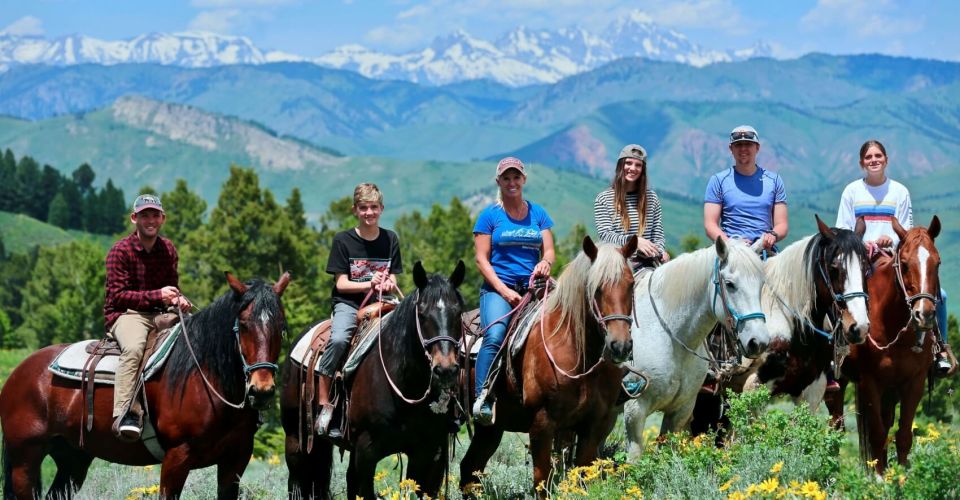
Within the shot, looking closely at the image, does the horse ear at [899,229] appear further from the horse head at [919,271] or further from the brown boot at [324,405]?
the brown boot at [324,405]

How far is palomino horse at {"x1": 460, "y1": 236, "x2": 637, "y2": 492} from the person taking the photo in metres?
8.15

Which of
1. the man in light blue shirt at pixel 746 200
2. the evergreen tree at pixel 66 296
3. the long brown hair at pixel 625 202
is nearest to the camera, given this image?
the long brown hair at pixel 625 202

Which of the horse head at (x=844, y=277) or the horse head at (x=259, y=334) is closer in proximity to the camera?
the horse head at (x=259, y=334)

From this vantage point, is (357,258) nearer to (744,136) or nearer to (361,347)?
(361,347)

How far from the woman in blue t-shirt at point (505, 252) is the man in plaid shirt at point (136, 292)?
2943mm

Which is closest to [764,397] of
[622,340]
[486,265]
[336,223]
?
[622,340]

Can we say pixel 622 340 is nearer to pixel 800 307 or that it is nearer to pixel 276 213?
pixel 800 307

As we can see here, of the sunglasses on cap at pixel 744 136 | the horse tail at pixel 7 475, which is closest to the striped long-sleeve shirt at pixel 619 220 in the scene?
the sunglasses on cap at pixel 744 136

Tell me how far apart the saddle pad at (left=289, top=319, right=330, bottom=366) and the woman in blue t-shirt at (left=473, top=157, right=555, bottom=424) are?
77.0 inches

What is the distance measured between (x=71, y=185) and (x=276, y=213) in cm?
11584

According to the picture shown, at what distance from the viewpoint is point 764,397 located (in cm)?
812

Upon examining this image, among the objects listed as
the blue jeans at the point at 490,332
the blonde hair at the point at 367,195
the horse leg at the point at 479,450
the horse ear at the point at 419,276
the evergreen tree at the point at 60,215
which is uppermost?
the evergreen tree at the point at 60,215

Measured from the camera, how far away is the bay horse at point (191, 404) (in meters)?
8.27

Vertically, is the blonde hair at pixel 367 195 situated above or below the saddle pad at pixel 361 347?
above
